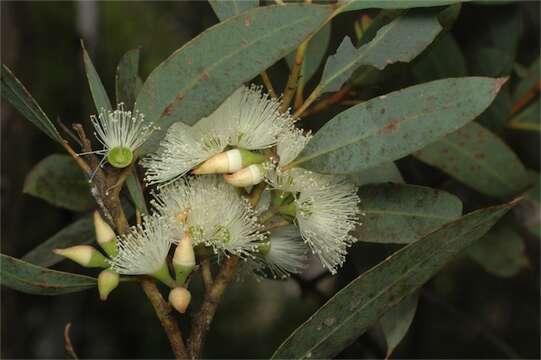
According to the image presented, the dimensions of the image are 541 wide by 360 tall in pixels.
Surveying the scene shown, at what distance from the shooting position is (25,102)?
2.22ft

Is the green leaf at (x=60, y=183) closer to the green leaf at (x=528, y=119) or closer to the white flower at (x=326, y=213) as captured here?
the white flower at (x=326, y=213)

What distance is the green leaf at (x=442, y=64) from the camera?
0.98m

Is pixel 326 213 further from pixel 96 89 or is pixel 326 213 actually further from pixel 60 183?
pixel 60 183

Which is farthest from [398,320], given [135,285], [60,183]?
[135,285]

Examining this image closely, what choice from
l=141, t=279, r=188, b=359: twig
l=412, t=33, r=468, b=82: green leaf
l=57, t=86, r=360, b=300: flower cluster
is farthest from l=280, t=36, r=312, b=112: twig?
l=412, t=33, r=468, b=82: green leaf

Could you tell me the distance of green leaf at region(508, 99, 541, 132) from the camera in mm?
1049

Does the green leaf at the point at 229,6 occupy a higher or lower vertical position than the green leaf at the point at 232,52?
higher

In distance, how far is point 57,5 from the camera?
7.05 feet

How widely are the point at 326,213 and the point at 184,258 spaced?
0.50ft

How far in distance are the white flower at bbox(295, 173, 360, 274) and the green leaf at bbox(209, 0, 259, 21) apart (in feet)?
0.63

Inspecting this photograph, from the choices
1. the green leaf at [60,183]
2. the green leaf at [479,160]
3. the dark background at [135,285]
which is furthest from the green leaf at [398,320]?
the green leaf at [60,183]

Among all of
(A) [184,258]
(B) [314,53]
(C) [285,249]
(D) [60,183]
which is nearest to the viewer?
(A) [184,258]

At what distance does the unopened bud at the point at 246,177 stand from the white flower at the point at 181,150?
0.04m

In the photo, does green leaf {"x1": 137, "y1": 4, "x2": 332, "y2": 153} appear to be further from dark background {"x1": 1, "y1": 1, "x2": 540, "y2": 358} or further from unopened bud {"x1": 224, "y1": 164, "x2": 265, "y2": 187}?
dark background {"x1": 1, "y1": 1, "x2": 540, "y2": 358}
